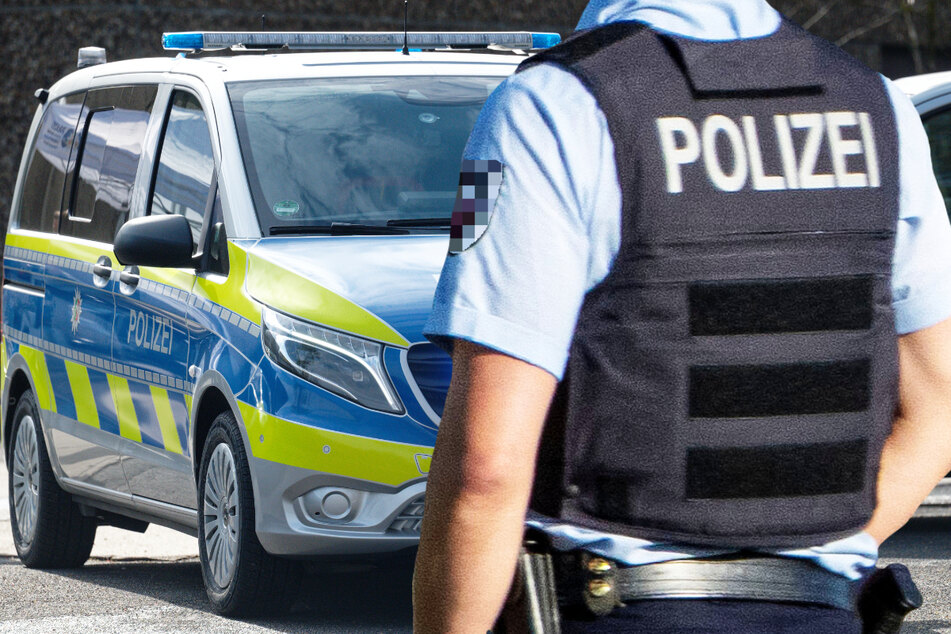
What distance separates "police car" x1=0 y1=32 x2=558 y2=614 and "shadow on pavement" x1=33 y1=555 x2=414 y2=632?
0.17 meters

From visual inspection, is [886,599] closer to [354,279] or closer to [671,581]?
[671,581]

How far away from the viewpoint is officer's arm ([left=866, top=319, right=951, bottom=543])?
6.43 ft

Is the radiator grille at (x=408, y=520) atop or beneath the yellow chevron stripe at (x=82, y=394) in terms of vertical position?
atop

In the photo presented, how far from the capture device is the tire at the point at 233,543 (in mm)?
5547

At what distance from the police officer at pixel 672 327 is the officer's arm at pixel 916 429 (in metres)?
0.07

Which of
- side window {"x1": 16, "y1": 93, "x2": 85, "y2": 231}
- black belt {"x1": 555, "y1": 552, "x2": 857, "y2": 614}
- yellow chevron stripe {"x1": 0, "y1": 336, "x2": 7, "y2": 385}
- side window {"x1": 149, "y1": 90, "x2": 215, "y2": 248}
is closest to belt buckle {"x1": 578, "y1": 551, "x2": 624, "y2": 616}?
black belt {"x1": 555, "y1": 552, "x2": 857, "y2": 614}

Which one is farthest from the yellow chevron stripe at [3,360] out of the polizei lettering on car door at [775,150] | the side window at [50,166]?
the polizei lettering on car door at [775,150]

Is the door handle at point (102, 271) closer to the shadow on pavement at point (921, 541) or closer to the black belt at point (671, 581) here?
the shadow on pavement at point (921, 541)

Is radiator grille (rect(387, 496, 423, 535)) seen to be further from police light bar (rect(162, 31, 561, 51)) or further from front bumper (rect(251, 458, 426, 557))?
police light bar (rect(162, 31, 561, 51))

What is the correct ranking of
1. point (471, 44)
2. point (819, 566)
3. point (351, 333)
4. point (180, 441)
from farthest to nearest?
point (471, 44) → point (180, 441) → point (351, 333) → point (819, 566)

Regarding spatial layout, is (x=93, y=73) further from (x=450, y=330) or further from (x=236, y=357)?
(x=450, y=330)

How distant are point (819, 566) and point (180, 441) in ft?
14.8

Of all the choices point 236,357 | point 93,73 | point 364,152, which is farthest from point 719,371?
point 93,73

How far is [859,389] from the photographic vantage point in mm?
1867
